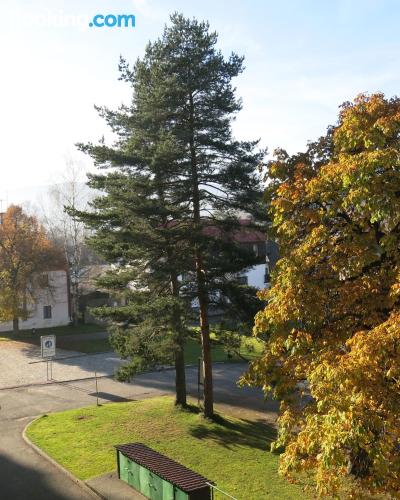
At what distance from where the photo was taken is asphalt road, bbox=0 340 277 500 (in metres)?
14.5

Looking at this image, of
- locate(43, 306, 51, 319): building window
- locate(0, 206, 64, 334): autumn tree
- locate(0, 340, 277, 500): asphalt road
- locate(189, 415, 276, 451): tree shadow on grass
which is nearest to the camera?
locate(0, 340, 277, 500): asphalt road

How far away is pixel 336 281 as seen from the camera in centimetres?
1048

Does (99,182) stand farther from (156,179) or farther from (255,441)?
(255,441)

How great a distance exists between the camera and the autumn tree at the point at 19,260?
39.5 meters

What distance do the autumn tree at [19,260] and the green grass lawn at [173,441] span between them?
19751 millimetres

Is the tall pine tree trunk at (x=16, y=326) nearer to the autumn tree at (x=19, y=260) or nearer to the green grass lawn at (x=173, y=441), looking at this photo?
the autumn tree at (x=19, y=260)

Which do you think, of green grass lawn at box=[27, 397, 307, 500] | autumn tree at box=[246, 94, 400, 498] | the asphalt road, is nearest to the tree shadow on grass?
green grass lawn at box=[27, 397, 307, 500]

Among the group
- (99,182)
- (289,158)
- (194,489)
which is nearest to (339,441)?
(194,489)

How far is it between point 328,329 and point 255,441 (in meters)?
8.93

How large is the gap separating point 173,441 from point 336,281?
1032 centimetres

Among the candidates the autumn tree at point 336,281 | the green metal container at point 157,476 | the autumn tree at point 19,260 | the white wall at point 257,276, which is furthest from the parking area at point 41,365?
the white wall at point 257,276

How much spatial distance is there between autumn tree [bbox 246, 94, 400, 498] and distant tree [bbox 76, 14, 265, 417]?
6.86m

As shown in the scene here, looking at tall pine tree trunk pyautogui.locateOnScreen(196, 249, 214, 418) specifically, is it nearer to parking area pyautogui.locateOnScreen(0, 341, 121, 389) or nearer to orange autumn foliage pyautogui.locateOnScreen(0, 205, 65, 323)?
parking area pyautogui.locateOnScreen(0, 341, 121, 389)

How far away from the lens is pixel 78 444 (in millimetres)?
17703
